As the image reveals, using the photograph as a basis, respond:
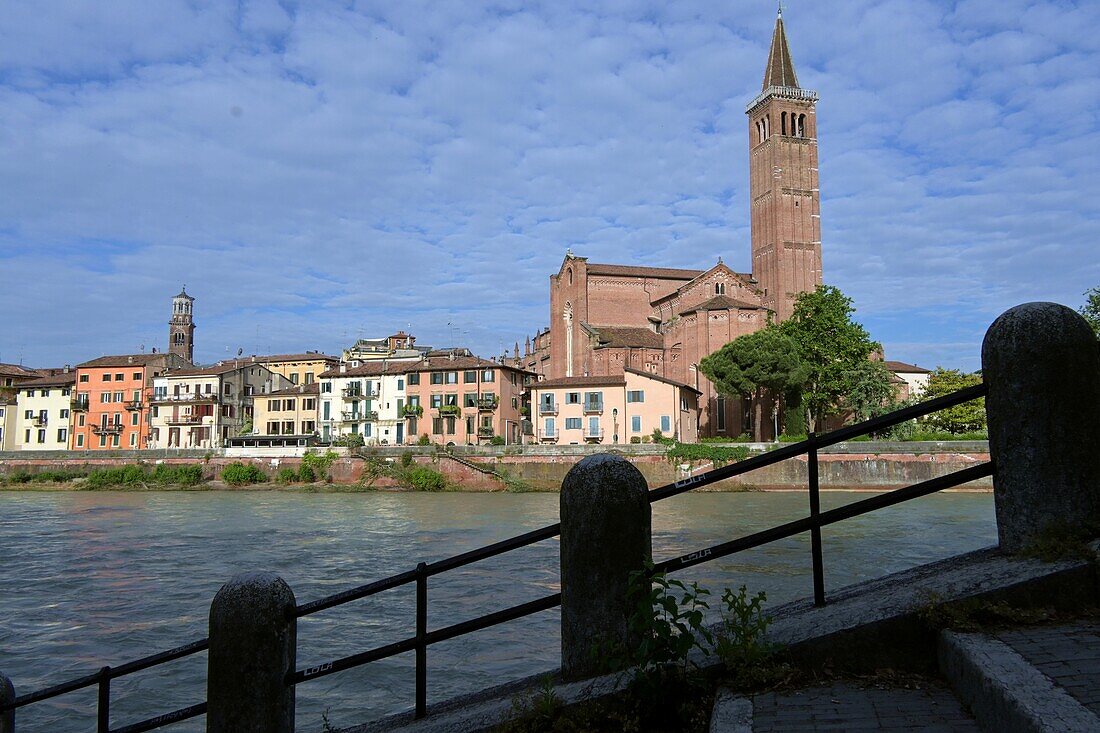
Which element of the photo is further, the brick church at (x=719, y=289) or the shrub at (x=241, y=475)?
the brick church at (x=719, y=289)

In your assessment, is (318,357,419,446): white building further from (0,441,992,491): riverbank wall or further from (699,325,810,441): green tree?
(699,325,810,441): green tree

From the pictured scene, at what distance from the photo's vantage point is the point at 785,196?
71.6 m

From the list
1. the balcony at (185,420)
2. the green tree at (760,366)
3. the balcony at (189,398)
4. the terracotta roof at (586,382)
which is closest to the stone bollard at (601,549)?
the green tree at (760,366)

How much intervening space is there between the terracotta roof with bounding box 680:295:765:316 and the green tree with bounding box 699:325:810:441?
8158 millimetres

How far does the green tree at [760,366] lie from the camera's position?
2137 inches

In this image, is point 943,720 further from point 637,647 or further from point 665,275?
point 665,275

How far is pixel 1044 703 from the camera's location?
2473mm

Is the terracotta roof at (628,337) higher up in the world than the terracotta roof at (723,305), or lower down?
lower down

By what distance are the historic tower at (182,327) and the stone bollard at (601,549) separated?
134 metres

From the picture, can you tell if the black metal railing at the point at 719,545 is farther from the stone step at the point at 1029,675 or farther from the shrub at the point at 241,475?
the shrub at the point at 241,475

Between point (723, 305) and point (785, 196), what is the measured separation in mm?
14162

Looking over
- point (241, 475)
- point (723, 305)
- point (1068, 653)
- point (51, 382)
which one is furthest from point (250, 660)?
point (51, 382)

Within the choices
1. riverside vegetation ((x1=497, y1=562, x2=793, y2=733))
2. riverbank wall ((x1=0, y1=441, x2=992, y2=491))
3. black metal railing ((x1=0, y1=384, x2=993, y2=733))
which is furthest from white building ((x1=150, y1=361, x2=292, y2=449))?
riverside vegetation ((x1=497, y1=562, x2=793, y2=733))

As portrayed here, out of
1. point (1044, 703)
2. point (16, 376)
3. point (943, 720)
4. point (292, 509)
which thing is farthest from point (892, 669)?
point (16, 376)
